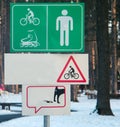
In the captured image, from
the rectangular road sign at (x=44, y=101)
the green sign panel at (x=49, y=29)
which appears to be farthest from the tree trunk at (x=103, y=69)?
the green sign panel at (x=49, y=29)

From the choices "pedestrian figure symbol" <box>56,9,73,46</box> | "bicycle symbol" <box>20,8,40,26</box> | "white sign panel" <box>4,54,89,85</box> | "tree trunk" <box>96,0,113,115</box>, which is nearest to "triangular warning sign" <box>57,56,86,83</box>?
"white sign panel" <box>4,54,89,85</box>

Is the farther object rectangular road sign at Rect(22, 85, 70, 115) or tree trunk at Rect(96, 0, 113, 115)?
tree trunk at Rect(96, 0, 113, 115)

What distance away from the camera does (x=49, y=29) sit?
18.7 feet

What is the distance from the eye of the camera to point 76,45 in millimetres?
5684

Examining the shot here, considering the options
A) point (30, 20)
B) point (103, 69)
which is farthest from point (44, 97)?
point (103, 69)

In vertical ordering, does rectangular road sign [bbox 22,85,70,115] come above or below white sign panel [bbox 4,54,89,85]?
below

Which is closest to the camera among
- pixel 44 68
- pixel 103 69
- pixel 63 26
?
pixel 63 26

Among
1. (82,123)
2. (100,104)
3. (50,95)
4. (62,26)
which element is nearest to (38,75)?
(50,95)

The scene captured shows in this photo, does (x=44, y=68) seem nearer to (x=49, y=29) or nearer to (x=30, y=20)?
(x=49, y=29)

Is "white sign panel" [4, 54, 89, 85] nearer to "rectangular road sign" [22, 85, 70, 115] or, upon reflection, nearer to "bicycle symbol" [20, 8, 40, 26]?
"rectangular road sign" [22, 85, 70, 115]

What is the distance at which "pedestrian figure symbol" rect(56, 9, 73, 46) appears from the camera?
5.66 m

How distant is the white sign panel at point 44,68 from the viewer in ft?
18.8

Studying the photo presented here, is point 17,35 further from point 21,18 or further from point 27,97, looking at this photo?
point 27,97

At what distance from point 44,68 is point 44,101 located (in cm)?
37
